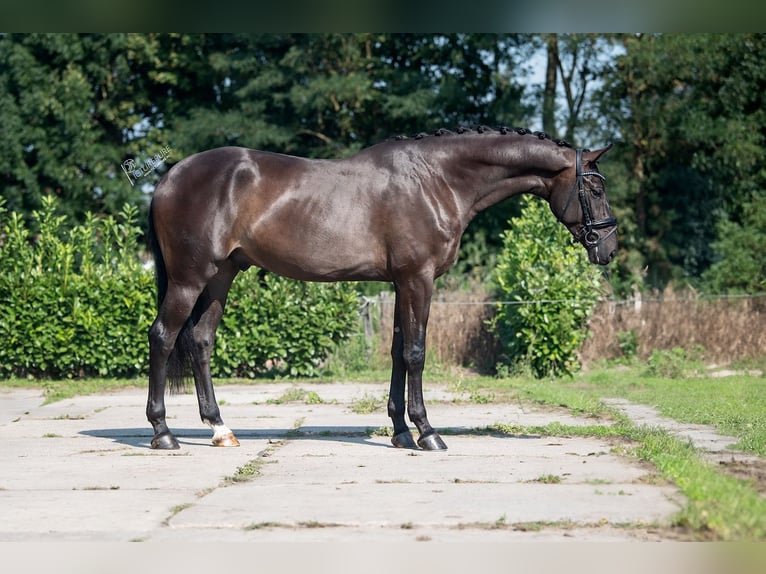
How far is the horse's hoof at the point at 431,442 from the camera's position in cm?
682

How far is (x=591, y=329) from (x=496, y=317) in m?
1.92

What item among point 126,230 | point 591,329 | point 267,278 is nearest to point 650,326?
point 591,329

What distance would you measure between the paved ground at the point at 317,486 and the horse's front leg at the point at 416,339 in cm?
23

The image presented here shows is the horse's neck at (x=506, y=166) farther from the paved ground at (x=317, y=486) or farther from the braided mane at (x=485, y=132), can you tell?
the paved ground at (x=317, y=486)

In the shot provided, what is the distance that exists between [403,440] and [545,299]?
6973 mm

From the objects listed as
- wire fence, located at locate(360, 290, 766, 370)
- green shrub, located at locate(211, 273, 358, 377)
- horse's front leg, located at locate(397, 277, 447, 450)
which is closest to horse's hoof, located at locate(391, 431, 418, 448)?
horse's front leg, located at locate(397, 277, 447, 450)

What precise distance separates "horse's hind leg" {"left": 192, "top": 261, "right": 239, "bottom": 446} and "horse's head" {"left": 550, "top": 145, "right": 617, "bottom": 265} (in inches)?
103

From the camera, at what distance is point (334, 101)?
79.7 feet

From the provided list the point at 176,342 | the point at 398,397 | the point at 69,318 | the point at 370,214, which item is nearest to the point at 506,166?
the point at 370,214

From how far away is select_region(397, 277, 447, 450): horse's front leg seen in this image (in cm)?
694

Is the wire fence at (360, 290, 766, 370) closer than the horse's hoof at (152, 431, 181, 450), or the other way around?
the horse's hoof at (152, 431, 181, 450)

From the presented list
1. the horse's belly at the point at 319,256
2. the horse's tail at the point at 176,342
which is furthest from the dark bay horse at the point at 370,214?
the horse's tail at the point at 176,342

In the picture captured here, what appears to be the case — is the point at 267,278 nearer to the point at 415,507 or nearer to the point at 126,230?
the point at 126,230

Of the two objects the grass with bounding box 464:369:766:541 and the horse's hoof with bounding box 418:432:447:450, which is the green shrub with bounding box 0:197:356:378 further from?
the horse's hoof with bounding box 418:432:447:450
